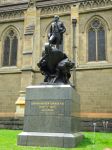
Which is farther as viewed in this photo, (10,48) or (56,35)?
(10,48)

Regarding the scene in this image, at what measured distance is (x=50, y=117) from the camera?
9094 millimetres

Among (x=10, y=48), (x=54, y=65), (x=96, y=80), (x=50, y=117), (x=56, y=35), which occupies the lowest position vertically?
(x=50, y=117)

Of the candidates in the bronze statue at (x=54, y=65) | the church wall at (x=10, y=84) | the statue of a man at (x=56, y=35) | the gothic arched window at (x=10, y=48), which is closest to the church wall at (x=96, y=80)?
the church wall at (x=10, y=84)

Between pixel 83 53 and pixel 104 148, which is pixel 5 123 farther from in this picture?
pixel 104 148

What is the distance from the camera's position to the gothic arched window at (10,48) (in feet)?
83.1

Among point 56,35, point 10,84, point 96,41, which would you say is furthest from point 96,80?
point 56,35

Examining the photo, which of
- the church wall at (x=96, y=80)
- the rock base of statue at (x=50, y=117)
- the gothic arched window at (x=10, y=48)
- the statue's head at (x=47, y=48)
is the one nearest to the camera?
the rock base of statue at (x=50, y=117)

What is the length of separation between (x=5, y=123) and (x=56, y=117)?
12.8m

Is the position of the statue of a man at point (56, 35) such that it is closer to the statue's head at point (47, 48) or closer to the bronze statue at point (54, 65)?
the bronze statue at point (54, 65)

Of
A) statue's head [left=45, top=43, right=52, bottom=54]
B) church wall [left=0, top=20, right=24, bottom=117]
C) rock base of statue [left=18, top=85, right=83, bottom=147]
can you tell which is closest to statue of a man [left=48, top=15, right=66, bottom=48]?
statue's head [left=45, top=43, right=52, bottom=54]

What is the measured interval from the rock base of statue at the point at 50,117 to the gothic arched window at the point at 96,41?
13.7 meters

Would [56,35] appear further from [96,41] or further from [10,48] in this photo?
[10,48]

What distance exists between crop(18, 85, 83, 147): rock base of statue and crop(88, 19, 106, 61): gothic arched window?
13671 mm

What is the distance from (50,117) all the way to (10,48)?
17551 mm
